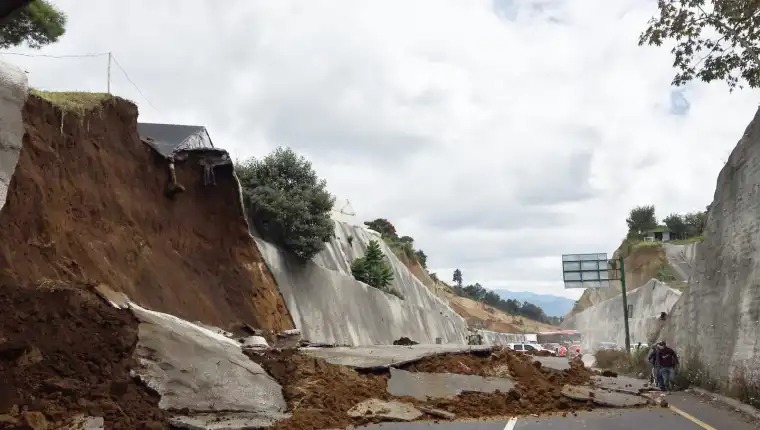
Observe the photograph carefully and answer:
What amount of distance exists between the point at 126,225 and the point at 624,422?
14589mm

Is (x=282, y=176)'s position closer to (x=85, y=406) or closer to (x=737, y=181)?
(x=737, y=181)

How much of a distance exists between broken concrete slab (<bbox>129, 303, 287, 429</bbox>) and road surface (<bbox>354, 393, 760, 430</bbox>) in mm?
1930

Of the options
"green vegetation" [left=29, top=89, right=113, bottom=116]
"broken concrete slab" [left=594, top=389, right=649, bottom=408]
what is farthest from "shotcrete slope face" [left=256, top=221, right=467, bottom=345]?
"broken concrete slab" [left=594, top=389, right=649, bottom=408]

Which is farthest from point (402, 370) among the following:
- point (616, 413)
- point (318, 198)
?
point (318, 198)

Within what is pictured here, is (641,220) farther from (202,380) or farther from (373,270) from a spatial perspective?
(202,380)

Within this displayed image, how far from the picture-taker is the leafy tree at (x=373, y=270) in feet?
148

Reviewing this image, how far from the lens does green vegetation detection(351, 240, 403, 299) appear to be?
4503 centimetres

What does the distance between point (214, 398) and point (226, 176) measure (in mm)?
16413

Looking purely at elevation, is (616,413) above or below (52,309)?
below

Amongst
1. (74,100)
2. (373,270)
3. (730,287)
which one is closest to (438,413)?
(730,287)

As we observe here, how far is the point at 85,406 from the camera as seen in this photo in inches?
383

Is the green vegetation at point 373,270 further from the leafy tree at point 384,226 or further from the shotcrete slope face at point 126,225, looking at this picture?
the leafy tree at point 384,226

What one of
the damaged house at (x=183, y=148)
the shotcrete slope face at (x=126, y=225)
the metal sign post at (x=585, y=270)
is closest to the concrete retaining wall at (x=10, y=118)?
the shotcrete slope face at (x=126, y=225)

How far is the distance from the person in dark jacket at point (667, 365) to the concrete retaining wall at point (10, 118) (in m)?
17.3
